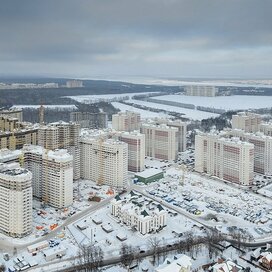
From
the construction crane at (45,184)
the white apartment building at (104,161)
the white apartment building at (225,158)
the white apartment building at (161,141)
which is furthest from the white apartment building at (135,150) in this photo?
the construction crane at (45,184)

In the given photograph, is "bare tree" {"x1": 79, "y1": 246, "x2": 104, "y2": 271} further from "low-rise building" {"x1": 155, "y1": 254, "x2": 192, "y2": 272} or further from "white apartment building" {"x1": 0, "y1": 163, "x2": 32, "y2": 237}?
"white apartment building" {"x1": 0, "y1": 163, "x2": 32, "y2": 237}

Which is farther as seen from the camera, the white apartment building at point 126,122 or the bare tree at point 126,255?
the white apartment building at point 126,122


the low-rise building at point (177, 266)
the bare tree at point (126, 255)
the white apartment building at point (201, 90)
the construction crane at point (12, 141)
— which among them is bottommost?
Result: the bare tree at point (126, 255)

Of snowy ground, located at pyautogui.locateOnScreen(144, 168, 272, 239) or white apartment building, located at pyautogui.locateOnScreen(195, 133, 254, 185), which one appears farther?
white apartment building, located at pyautogui.locateOnScreen(195, 133, 254, 185)

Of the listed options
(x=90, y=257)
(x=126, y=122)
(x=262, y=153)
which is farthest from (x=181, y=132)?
(x=90, y=257)

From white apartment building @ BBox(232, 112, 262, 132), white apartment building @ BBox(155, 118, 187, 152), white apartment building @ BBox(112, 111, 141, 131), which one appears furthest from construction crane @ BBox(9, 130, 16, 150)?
white apartment building @ BBox(232, 112, 262, 132)

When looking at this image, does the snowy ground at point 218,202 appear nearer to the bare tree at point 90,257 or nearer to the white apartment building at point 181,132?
the bare tree at point 90,257
